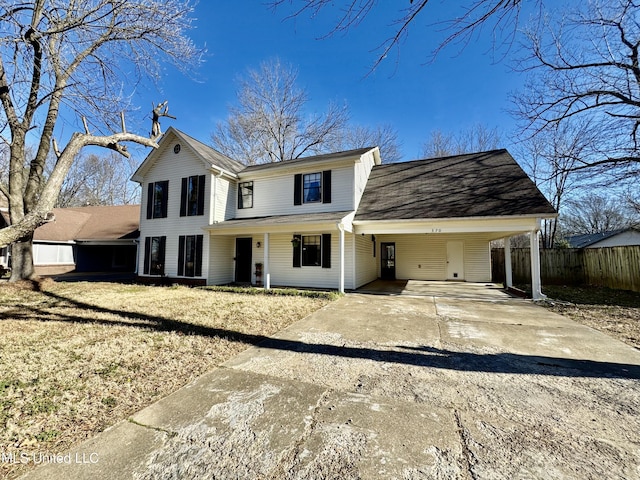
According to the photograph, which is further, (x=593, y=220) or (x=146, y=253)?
(x=593, y=220)

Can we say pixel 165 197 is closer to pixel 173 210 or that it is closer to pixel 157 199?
pixel 157 199

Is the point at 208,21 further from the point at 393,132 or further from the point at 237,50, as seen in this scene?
the point at 393,132

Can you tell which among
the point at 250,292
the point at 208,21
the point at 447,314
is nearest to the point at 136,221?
the point at 250,292

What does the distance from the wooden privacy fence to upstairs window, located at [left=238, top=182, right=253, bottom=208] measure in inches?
516

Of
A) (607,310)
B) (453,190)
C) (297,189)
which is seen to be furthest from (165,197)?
(607,310)

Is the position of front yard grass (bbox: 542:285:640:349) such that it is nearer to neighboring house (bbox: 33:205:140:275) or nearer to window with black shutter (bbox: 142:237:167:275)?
window with black shutter (bbox: 142:237:167:275)

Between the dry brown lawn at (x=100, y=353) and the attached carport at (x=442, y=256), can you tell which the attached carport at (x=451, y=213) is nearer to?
the attached carport at (x=442, y=256)

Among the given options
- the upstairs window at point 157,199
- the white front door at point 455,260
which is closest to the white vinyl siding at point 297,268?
the upstairs window at point 157,199

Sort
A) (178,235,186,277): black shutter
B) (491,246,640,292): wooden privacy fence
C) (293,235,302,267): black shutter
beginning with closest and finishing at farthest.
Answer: (491,246,640,292): wooden privacy fence
(293,235,302,267): black shutter
(178,235,186,277): black shutter

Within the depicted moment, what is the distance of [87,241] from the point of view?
18.0 meters

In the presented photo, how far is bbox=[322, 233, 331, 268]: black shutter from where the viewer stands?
1117 cm

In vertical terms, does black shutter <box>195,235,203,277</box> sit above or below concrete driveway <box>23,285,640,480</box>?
Result: above

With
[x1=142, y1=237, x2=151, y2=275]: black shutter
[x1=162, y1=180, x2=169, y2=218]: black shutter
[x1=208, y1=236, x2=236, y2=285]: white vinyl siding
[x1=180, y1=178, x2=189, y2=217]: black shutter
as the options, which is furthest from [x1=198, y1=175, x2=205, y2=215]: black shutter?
[x1=142, y1=237, x2=151, y2=275]: black shutter

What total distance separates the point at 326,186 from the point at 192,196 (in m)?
6.19
